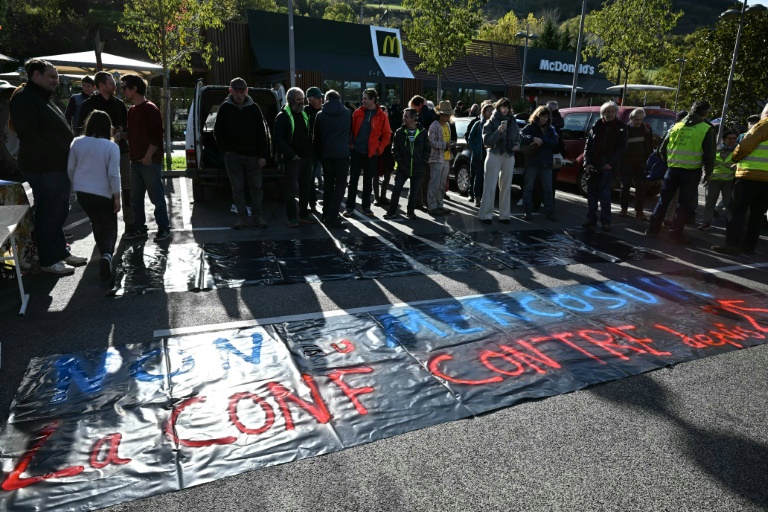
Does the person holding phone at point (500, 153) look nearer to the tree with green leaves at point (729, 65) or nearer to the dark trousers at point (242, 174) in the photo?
the dark trousers at point (242, 174)

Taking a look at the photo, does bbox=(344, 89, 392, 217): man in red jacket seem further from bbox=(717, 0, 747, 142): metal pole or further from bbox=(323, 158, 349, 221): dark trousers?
bbox=(717, 0, 747, 142): metal pole

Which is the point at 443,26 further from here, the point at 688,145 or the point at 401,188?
the point at 688,145

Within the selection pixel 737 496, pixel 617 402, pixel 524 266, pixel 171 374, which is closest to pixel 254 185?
pixel 524 266

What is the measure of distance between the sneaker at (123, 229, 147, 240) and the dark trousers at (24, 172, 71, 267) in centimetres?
135

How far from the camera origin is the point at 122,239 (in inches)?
281

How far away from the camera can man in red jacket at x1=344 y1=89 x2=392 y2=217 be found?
8.69 m

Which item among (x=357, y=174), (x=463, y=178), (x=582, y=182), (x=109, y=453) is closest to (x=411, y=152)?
(x=357, y=174)

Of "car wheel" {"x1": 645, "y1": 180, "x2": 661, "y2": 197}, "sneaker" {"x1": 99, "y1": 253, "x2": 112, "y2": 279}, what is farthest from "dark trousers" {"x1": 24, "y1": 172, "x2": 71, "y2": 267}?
"car wheel" {"x1": 645, "y1": 180, "x2": 661, "y2": 197}

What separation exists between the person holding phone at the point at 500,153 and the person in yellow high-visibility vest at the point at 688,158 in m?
2.24

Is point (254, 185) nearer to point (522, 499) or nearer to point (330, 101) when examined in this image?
point (330, 101)

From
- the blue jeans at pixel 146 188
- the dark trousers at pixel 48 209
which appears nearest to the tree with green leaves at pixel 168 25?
the blue jeans at pixel 146 188

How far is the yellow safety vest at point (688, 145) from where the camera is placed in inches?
295

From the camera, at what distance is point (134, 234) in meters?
7.22

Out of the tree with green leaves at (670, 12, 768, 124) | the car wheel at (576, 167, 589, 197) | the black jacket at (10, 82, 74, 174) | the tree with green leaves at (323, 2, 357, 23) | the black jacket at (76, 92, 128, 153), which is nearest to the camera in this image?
the black jacket at (10, 82, 74, 174)
